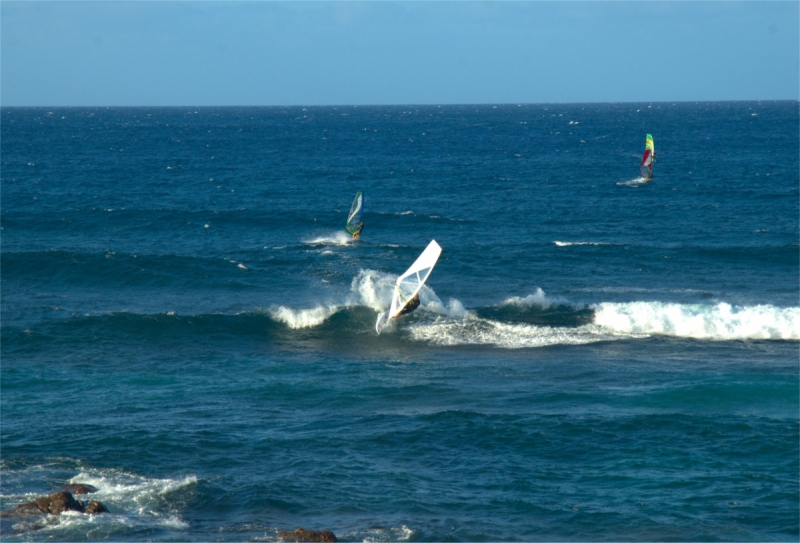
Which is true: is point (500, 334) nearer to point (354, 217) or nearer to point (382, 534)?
point (382, 534)

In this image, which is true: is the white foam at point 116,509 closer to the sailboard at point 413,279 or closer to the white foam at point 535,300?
the sailboard at point 413,279

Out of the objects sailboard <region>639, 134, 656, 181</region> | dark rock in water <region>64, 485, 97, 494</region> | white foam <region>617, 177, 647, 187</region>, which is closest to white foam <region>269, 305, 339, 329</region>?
dark rock in water <region>64, 485, 97, 494</region>

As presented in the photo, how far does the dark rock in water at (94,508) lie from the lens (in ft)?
51.5

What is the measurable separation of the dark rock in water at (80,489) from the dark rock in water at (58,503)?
2.88ft

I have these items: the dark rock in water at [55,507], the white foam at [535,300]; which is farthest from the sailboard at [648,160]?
the dark rock in water at [55,507]

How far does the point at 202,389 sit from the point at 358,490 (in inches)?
317

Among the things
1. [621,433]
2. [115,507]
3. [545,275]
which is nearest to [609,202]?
[545,275]

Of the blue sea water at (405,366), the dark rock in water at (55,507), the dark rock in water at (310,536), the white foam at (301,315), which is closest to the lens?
the dark rock in water at (310,536)

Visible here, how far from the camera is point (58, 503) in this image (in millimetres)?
15617

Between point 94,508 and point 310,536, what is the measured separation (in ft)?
14.1

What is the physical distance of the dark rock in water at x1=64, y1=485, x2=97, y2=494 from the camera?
55.0ft

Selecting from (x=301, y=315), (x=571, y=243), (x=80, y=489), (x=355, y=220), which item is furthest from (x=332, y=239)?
(x=80, y=489)

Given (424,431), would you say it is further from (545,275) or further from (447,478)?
(545,275)

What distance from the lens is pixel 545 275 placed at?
121 feet
